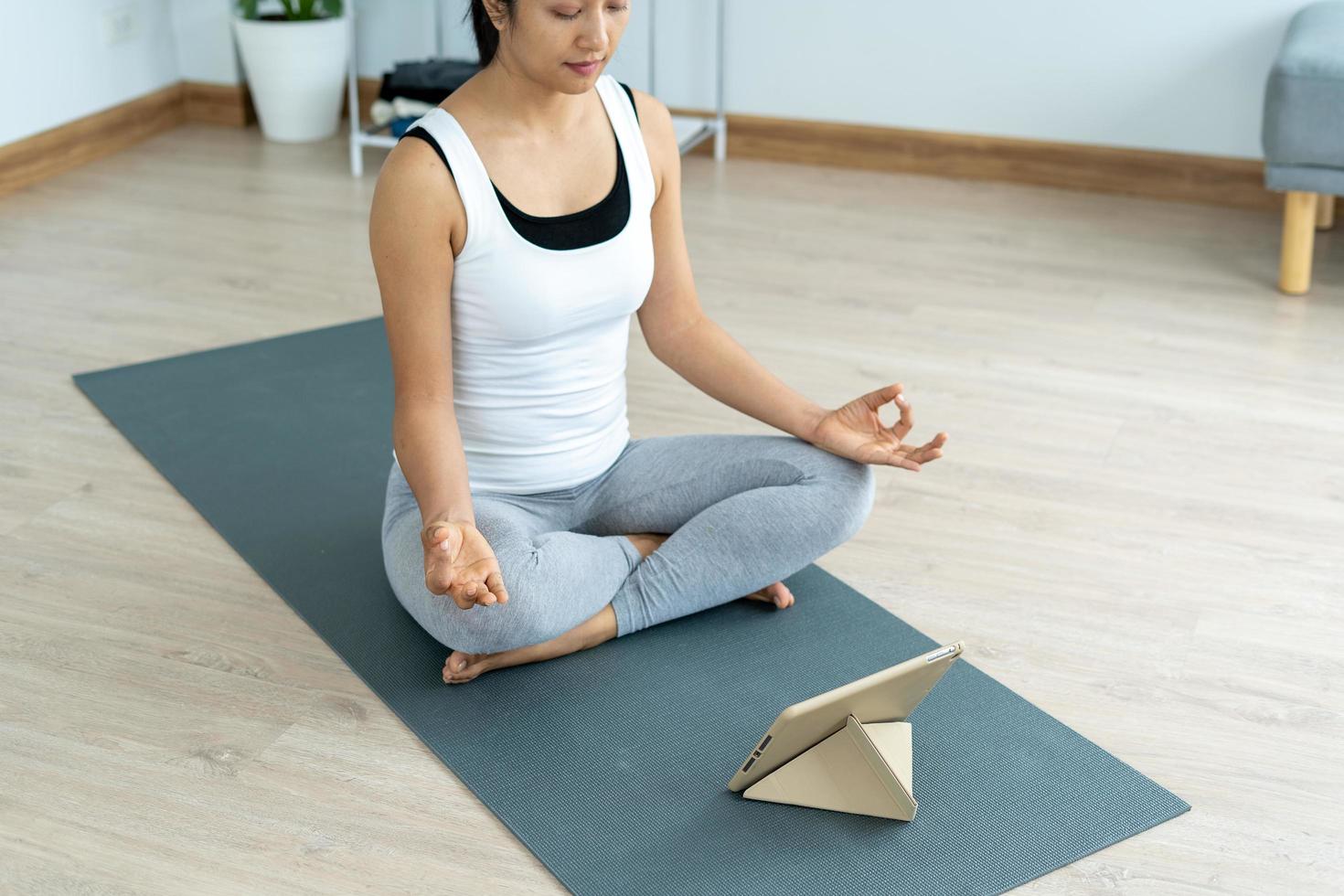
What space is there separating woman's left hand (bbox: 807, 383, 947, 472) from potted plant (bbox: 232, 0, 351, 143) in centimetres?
236

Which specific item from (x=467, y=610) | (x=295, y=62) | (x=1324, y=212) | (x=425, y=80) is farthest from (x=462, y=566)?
(x=295, y=62)

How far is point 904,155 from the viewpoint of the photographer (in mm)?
3570

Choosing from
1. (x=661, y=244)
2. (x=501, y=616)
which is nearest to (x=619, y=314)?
(x=661, y=244)

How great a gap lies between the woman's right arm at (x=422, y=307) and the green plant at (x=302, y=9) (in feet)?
7.70

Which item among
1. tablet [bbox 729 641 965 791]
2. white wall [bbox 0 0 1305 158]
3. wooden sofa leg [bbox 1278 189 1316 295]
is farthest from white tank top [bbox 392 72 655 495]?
white wall [bbox 0 0 1305 158]

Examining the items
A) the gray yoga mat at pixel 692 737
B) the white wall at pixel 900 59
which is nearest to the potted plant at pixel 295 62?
the white wall at pixel 900 59

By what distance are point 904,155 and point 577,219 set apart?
215cm

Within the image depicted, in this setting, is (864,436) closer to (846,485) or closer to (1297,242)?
(846,485)

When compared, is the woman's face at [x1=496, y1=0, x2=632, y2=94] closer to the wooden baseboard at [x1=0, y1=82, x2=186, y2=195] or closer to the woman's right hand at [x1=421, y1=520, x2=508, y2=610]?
the woman's right hand at [x1=421, y1=520, x2=508, y2=610]

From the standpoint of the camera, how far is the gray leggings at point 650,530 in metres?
1.57

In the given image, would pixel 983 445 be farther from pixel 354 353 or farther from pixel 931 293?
pixel 354 353

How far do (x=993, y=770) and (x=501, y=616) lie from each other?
1.72 feet

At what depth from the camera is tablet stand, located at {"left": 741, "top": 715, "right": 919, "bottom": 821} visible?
141 centimetres

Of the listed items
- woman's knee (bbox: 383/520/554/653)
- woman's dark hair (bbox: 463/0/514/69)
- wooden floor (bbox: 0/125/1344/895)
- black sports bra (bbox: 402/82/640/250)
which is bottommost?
wooden floor (bbox: 0/125/1344/895)
